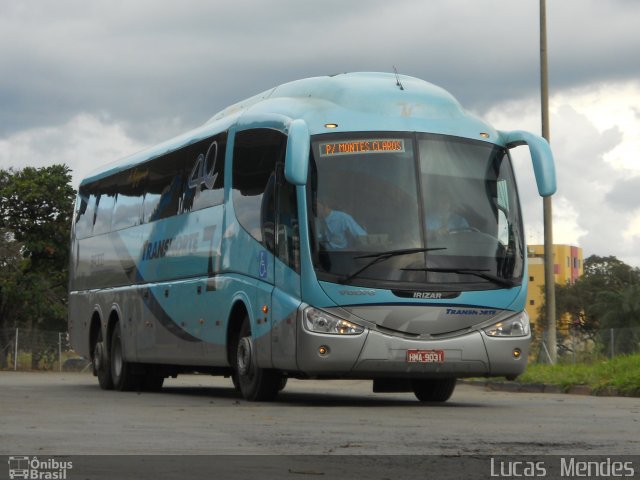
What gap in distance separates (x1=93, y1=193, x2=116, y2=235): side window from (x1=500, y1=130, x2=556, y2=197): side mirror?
9101mm

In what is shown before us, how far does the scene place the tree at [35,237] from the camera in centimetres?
4816

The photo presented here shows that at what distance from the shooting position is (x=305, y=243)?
1548 centimetres

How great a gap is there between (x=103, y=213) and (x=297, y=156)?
9.65 meters

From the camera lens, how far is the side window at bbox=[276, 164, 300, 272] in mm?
15625

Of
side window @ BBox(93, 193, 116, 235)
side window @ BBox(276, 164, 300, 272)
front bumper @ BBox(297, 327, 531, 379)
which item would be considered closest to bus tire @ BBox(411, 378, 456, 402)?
front bumper @ BBox(297, 327, 531, 379)

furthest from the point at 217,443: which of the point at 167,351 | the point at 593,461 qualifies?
the point at 167,351

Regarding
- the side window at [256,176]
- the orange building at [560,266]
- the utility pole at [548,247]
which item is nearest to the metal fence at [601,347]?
the utility pole at [548,247]

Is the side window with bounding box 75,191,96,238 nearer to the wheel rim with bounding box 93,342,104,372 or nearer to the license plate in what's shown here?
the wheel rim with bounding box 93,342,104,372

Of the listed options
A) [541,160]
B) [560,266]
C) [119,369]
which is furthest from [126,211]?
[560,266]

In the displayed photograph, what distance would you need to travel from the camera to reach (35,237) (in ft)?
165

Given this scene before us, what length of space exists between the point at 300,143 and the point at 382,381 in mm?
3394

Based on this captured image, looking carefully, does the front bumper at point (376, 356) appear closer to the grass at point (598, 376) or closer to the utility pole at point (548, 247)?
the grass at point (598, 376)

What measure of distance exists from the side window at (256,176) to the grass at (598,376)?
6.99m

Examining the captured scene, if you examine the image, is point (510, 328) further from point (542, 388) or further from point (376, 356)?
point (542, 388)
